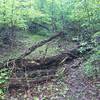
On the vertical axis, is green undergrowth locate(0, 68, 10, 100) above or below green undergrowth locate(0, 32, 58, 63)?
below

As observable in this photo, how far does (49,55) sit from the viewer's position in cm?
1127

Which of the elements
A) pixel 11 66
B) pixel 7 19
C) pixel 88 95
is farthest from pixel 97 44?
pixel 7 19

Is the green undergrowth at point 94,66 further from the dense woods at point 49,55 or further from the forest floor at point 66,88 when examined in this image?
the forest floor at point 66,88

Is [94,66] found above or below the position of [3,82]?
above

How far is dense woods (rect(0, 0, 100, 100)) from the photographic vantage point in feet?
28.3

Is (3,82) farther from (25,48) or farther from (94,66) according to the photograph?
(25,48)

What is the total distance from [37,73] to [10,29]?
5422 millimetres

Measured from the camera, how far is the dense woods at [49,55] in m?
8.62

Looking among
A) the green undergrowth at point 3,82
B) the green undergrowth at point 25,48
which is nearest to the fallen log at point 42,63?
the green undergrowth at point 25,48

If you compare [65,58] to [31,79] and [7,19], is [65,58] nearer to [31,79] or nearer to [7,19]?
[31,79]

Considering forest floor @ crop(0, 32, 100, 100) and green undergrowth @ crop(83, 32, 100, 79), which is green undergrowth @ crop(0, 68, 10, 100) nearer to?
forest floor @ crop(0, 32, 100, 100)

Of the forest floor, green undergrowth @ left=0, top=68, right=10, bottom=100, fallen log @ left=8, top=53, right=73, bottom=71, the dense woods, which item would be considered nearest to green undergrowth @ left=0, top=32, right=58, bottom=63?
the dense woods

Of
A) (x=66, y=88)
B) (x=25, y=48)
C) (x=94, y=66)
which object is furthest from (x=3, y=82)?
(x=25, y=48)

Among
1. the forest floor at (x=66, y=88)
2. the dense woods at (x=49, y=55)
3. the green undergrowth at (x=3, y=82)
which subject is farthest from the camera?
the dense woods at (x=49, y=55)
